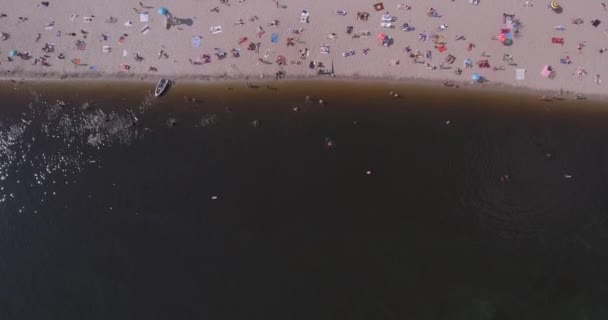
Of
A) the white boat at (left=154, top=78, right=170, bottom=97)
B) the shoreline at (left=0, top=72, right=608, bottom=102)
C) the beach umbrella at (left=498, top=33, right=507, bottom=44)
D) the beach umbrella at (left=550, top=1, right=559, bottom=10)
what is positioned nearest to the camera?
the shoreline at (left=0, top=72, right=608, bottom=102)

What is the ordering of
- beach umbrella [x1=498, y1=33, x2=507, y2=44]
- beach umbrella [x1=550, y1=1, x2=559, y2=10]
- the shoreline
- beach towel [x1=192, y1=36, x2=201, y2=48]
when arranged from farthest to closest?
beach towel [x1=192, y1=36, x2=201, y2=48]
beach umbrella [x1=550, y1=1, x2=559, y2=10]
beach umbrella [x1=498, y1=33, x2=507, y2=44]
the shoreline

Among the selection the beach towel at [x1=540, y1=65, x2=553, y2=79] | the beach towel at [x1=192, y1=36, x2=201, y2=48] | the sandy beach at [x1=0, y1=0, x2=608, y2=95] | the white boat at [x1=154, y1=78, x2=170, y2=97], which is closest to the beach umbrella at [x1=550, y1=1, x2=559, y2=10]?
the sandy beach at [x1=0, y1=0, x2=608, y2=95]

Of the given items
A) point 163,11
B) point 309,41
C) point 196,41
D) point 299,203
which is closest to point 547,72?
point 309,41

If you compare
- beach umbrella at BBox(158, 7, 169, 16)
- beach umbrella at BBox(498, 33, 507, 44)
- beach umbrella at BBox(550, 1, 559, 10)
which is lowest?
beach umbrella at BBox(498, 33, 507, 44)

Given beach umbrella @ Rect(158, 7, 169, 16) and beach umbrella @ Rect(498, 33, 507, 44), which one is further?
beach umbrella @ Rect(158, 7, 169, 16)

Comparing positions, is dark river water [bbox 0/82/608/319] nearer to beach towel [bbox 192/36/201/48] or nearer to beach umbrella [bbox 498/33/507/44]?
beach towel [bbox 192/36/201/48]

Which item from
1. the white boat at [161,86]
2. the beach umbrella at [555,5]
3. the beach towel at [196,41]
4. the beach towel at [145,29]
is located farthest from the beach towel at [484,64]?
the beach towel at [145,29]

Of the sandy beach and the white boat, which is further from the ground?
the sandy beach
